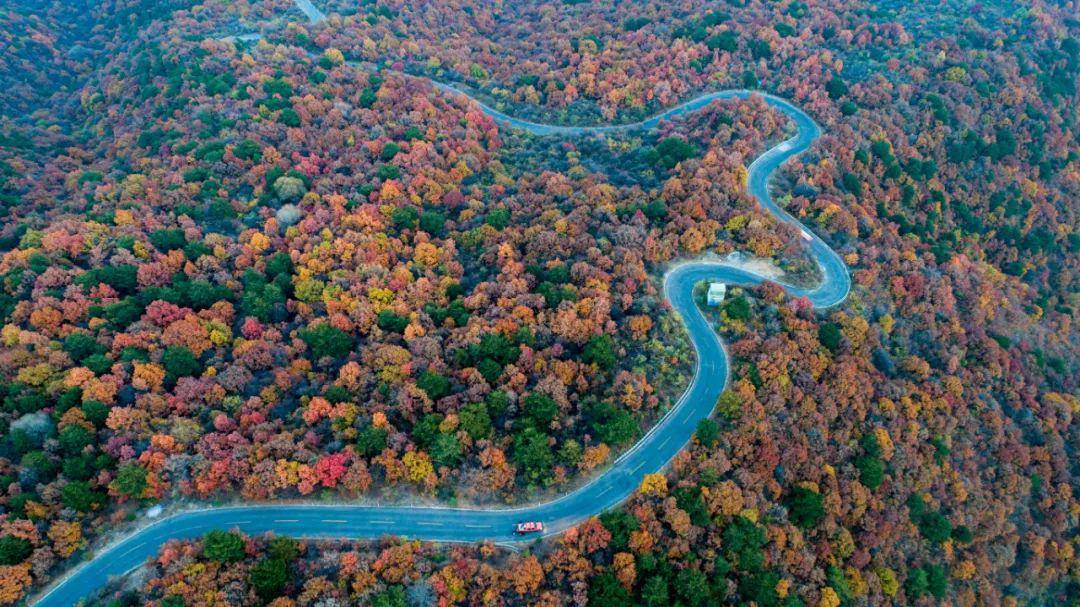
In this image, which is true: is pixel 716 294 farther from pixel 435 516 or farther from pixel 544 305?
pixel 435 516

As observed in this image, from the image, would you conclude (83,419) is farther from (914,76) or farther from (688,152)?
(914,76)

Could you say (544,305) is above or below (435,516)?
above

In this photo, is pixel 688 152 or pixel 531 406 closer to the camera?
pixel 531 406

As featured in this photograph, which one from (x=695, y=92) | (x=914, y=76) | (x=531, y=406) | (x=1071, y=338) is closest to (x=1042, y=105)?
(x=914, y=76)

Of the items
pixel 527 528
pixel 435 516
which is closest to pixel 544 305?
pixel 527 528

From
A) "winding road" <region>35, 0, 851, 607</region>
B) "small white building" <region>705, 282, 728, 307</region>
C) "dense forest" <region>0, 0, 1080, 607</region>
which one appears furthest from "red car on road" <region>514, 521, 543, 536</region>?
"small white building" <region>705, 282, 728, 307</region>

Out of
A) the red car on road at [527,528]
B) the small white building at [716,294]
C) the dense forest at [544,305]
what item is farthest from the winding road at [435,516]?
the small white building at [716,294]
